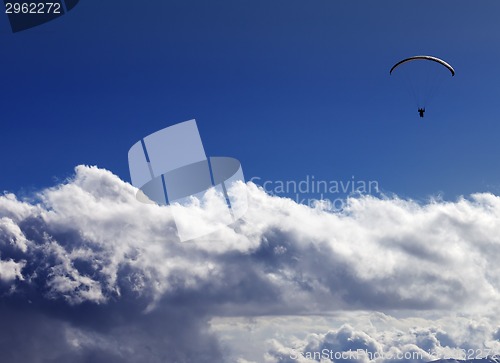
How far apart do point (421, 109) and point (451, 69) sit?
14308mm

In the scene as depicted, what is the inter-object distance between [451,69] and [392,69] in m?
14.2

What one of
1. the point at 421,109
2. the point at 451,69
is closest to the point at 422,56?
the point at 451,69

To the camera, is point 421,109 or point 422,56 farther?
point 421,109

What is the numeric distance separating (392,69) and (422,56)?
8.14 m

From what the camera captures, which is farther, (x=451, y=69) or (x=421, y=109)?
(x=421, y=109)

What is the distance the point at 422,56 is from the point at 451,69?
780 cm

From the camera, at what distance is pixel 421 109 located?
137500 millimetres

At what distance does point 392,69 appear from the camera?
13188cm

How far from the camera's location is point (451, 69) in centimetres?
12650

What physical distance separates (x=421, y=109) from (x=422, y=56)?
16.1 meters

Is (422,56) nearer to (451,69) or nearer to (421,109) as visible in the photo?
(451,69)

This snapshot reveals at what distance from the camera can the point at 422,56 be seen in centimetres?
12688
